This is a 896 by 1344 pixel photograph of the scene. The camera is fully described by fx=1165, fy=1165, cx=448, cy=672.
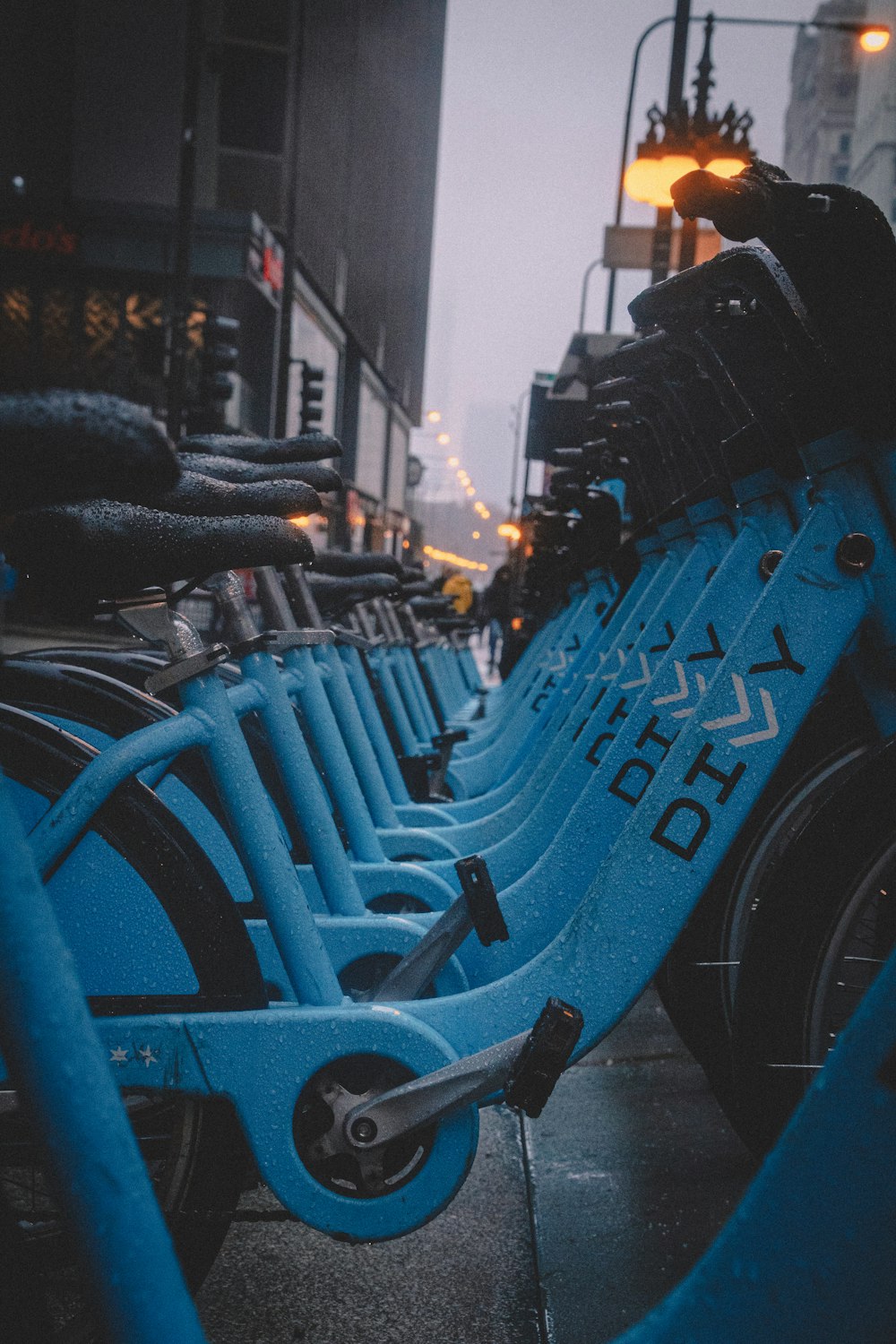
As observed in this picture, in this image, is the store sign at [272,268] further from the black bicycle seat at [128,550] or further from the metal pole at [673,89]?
the black bicycle seat at [128,550]

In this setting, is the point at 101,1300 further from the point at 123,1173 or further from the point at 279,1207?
the point at 279,1207

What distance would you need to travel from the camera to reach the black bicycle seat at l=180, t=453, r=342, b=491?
88.4 inches

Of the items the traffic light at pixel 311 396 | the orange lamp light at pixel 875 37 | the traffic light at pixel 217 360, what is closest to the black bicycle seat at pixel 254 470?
the traffic light at pixel 217 360

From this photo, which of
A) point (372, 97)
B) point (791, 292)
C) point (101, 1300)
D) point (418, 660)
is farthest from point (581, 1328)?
point (372, 97)

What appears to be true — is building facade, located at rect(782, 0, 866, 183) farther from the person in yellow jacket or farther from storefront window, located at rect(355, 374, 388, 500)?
the person in yellow jacket

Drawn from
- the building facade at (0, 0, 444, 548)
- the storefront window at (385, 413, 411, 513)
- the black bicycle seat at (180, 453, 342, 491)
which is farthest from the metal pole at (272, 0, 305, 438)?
the storefront window at (385, 413, 411, 513)

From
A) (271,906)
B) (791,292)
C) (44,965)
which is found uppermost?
(791,292)

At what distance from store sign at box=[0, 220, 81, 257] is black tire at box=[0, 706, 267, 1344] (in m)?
25.6

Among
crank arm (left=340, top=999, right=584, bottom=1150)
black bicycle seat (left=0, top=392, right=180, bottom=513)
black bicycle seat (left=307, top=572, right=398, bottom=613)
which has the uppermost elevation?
black bicycle seat (left=0, top=392, right=180, bottom=513)

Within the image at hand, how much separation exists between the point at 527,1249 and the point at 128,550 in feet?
5.36

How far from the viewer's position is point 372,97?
40906 mm

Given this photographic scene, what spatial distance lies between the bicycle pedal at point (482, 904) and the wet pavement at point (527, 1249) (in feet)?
2.11

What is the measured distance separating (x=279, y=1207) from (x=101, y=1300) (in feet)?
5.10

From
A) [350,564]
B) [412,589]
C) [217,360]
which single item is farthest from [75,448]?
[217,360]
